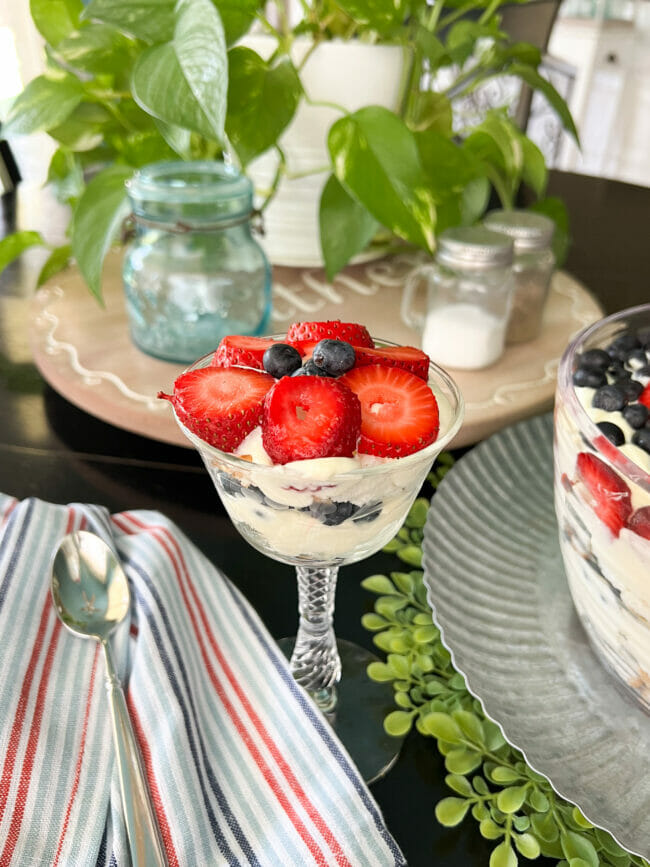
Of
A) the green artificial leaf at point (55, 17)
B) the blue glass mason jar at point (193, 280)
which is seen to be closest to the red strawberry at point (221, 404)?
the blue glass mason jar at point (193, 280)

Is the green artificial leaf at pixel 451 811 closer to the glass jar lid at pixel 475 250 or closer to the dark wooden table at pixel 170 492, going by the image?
the dark wooden table at pixel 170 492

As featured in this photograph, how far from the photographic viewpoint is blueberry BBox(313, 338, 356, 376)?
44 cm

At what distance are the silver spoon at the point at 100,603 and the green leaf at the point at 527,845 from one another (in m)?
0.21

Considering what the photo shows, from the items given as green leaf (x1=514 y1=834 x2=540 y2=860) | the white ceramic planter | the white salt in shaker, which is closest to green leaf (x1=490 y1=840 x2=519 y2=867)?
green leaf (x1=514 y1=834 x2=540 y2=860)

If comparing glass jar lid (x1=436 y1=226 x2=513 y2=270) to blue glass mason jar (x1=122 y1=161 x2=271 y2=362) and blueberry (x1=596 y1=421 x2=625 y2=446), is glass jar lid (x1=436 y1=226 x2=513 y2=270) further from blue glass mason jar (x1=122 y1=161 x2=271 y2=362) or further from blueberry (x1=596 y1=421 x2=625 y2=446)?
blueberry (x1=596 y1=421 x2=625 y2=446)

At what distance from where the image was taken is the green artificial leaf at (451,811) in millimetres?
445

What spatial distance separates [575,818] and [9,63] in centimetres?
221

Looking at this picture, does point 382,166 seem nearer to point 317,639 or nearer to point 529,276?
point 529,276

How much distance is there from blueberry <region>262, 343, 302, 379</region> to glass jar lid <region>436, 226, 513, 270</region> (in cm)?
45

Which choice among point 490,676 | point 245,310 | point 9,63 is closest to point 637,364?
point 490,676

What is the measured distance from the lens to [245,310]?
2.81ft

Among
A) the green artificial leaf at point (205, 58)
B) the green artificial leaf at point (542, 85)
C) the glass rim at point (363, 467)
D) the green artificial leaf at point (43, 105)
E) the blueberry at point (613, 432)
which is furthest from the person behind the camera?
the green artificial leaf at point (542, 85)

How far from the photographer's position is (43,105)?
88 cm

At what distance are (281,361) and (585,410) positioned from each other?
191mm
